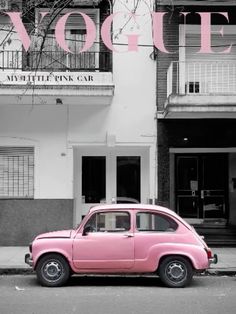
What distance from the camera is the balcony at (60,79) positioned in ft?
51.0

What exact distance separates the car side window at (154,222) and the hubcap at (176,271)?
0.65m

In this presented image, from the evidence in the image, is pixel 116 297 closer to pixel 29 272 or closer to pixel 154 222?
pixel 154 222

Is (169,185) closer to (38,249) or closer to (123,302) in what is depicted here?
(38,249)

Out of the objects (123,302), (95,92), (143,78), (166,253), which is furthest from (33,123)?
(123,302)

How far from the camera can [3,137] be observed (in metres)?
16.7

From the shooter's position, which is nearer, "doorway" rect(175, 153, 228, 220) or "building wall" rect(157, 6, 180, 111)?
"building wall" rect(157, 6, 180, 111)

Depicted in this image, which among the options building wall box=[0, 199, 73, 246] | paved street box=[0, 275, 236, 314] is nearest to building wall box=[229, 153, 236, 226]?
building wall box=[0, 199, 73, 246]

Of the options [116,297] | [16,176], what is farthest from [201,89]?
[116,297]

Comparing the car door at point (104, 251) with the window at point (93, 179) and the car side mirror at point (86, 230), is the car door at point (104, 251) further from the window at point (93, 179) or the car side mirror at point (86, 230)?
the window at point (93, 179)

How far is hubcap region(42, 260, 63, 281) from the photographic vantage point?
36.1 ft

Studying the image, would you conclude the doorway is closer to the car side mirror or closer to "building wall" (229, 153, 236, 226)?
"building wall" (229, 153, 236, 226)

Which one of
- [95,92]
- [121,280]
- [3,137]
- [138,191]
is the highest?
[95,92]

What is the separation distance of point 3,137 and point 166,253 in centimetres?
746

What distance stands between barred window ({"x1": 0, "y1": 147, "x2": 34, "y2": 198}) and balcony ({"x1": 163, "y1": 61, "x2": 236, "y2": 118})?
13.5 feet
